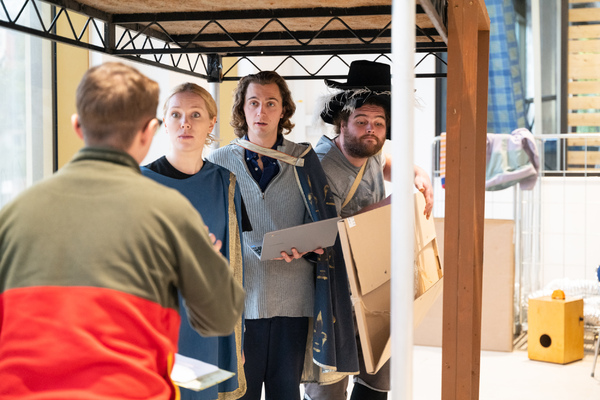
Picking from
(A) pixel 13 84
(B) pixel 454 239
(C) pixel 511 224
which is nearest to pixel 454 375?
(B) pixel 454 239

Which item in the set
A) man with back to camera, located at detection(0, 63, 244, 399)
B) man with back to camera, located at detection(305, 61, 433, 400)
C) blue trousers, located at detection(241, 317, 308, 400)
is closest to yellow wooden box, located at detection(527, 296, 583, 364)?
man with back to camera, located at detection(305, 61, 433, 400)

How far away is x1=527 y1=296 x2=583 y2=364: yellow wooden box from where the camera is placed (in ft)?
18.3

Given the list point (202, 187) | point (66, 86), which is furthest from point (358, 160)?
point (66, 86)

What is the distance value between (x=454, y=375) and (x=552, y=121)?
5917 millimetres

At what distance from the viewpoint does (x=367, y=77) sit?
3.46 meters

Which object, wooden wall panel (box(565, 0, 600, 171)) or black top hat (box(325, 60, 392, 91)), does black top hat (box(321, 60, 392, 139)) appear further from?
wooden wall panel (box(565, 0, 600, 171))

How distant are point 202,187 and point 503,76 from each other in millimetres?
5847

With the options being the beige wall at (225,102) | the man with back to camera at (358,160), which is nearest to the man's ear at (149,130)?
the man with back to camera at (358,160)

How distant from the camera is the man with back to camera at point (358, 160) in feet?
10.6

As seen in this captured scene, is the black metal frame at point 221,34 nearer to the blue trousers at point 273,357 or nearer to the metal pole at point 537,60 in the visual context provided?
the blue trousers at point 273,357

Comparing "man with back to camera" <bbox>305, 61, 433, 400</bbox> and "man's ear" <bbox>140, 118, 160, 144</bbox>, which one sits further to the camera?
"man with back to camera" <bbox>305, 61, 433, 400</bbox>

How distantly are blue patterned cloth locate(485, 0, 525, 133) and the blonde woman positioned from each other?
5580mm

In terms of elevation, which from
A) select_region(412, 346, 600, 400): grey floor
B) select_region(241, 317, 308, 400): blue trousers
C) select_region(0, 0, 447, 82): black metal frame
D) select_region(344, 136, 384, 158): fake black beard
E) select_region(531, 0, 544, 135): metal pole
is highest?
select_region(531, 0, 544, 135): metal pole

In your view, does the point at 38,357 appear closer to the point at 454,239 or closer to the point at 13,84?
the point at 454,239
